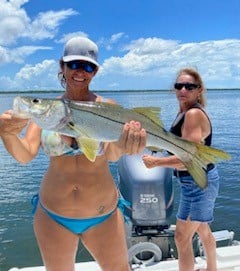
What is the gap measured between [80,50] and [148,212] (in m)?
2.57

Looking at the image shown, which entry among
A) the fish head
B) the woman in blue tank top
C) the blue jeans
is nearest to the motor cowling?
the woman in blue tank top

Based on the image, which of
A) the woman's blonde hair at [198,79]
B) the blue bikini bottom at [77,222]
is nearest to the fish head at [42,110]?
the blue bikini bottom at [77,222]

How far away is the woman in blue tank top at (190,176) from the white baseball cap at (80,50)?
131 centimetres

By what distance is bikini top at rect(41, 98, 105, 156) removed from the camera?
8.82ft

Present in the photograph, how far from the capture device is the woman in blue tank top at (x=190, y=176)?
148 inches

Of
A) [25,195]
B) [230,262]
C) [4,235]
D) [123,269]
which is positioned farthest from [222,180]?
[123,269]

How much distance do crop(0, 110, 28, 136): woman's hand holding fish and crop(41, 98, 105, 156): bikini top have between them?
27 centimetres

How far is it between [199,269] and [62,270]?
193 centimetres

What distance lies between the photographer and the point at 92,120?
2510mm

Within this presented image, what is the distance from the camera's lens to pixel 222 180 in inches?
508

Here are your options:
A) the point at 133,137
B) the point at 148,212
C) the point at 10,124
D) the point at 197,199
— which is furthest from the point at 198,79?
the point at 10,124

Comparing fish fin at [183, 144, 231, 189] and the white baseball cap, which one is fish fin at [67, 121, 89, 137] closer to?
the white baseball cap

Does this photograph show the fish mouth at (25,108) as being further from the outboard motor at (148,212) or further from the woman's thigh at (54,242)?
the outboard motor at (148,212)

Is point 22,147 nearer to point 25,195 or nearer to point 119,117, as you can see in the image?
point 119,117
